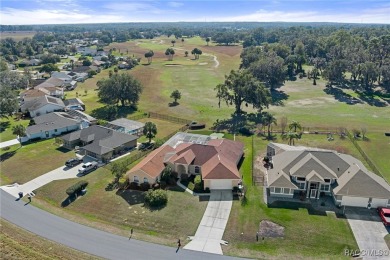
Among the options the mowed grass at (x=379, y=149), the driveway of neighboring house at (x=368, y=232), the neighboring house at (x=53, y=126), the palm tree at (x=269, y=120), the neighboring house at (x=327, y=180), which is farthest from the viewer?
the palm tree at (x=269, y=120)

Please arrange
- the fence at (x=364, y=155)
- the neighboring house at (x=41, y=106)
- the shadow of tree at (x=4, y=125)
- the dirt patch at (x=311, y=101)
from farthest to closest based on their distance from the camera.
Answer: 1. the dirt patch at (x=311, y=101)
2. the neighboring house at (x=41, y=106)
3. the shadow of tree at (x=4, y=125)
4. the fence at (x=364, y=155)

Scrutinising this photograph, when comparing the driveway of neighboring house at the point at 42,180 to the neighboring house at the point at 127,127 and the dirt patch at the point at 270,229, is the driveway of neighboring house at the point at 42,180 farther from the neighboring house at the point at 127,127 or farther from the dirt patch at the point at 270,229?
the dirt patch at the point at 270,229

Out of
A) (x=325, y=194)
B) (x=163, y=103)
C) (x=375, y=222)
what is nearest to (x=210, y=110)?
(x=163, y=103)

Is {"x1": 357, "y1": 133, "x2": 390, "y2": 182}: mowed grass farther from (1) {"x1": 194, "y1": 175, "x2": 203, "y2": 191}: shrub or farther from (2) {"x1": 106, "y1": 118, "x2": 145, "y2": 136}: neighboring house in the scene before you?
(2) {"x1": 106, "y1": 118, "x2": 145, "y2": 136}: neighboring house

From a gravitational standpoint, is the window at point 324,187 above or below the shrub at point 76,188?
above

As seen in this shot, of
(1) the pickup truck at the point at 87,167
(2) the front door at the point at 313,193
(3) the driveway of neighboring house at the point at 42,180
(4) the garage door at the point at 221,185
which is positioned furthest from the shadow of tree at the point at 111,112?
(2) the front door at the point at 313,193

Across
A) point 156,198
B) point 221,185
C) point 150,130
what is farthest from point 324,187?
point 150,130

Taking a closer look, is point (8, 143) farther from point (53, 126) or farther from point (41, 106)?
point (41, 106)

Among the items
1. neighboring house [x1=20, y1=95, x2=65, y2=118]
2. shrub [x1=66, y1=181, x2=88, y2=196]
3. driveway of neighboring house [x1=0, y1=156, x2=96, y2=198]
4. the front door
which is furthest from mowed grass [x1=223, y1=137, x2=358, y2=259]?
neighboring house [x1=20, y1=95, x2=65, y2=118]
